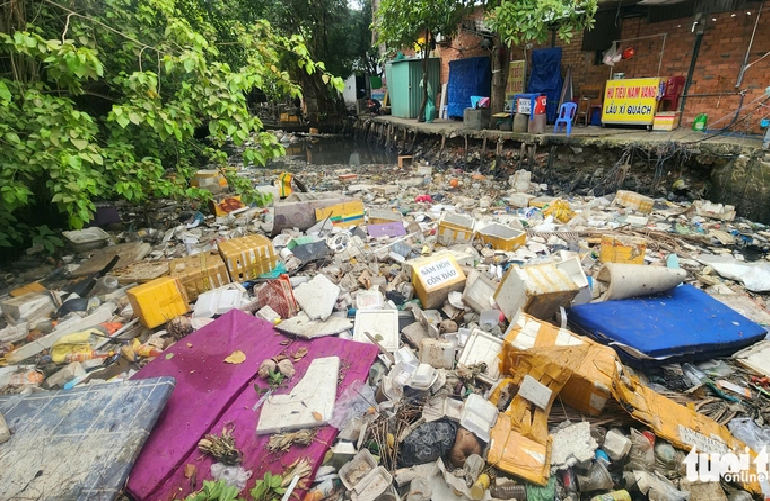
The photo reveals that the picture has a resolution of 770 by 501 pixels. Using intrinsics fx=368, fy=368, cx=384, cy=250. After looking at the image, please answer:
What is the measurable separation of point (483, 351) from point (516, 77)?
38.1 feet

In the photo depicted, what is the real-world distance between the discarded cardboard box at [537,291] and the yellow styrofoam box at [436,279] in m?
0.51

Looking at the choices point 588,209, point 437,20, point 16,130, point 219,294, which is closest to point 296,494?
point 219,294

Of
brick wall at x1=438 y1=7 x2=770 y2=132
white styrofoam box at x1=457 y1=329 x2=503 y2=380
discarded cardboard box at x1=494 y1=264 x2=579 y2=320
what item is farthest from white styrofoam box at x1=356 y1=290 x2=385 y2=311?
brick wall at x1=438 y1=7 x2=770 y2=132

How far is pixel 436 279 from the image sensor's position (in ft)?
11.2

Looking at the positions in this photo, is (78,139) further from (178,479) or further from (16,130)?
(178,479)

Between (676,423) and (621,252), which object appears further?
(621,252)

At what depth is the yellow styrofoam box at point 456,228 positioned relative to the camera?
15.3ft

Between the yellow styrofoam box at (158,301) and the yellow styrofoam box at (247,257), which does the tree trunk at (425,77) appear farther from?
the yellow styrofoam box at (158,301)

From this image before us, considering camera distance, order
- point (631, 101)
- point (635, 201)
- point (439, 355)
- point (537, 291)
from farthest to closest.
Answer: point (631, 101)
point (635, 201)
point (537, 291)
point (439, 355)

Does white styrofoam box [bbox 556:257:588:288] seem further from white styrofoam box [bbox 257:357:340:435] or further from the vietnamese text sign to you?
white styrofoam box [bbox 257:357:340:435]

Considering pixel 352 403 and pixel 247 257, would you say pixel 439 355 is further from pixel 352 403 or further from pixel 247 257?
pixel 247 257

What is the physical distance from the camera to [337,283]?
12.8 ft

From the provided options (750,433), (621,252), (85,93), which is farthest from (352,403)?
(85,93)

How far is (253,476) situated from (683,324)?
10.2ft
